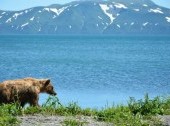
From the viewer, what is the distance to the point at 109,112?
11305 millimetres

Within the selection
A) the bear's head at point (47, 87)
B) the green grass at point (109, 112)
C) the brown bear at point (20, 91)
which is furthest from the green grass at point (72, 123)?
the bear's head at point (47, 87)

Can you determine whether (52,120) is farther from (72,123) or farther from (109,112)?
(109,112)

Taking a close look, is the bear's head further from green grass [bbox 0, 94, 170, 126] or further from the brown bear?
green grass [bbox 0, 94, 170, 126]

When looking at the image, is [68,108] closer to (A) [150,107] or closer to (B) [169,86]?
(A) [150,107]

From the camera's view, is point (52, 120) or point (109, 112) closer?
point (52, 120)

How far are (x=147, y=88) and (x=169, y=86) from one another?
2.81 m

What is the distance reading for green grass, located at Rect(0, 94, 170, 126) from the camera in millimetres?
10273

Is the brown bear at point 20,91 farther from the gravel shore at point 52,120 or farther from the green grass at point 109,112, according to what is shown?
the gravel shore at point 52,120

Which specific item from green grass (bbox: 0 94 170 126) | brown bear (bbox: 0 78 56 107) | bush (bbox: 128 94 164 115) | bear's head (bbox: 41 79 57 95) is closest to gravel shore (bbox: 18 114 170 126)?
green grass (bbox: 0 94 170 126)

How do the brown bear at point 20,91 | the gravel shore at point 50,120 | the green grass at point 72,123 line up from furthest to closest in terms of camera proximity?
the brown bear at point 20,91 < the gravel shore at point 50,120 < the green grass at point 72,123

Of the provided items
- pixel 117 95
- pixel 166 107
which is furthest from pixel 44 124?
pixel 117 95

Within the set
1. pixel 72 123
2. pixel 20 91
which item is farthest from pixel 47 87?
pixel 72 123

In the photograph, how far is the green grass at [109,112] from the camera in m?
10.3

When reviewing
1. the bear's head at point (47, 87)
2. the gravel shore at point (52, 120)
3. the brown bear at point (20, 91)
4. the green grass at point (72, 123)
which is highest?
the green grass at point (72, 123)
